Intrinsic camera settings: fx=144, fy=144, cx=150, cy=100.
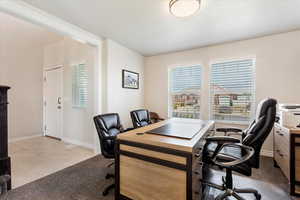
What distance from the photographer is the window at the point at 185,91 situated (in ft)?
12.2

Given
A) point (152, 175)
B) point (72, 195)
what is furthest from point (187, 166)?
point (72, 195)

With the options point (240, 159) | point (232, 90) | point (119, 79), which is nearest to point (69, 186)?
point (240, 159)

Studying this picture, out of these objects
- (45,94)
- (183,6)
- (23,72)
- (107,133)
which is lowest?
(107,133)

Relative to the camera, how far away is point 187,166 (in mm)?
1165

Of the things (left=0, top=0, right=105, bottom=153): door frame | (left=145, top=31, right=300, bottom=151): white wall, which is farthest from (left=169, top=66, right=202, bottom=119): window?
(left=0, top=0, right=105, bottom=153): door frame

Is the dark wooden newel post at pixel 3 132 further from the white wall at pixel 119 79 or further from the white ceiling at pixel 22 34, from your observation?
the white ceiling at pixel 22 34

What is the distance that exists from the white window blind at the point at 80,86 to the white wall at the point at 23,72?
1.17m

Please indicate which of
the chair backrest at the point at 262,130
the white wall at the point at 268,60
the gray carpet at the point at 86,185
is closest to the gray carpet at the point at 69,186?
the gray carpet at the point at 86,185

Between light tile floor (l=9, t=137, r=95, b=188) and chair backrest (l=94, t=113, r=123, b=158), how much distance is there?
119 cm

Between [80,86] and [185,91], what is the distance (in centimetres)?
276

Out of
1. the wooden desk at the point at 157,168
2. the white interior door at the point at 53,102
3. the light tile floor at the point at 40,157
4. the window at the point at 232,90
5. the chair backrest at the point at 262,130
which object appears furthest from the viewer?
the white interior door at the point at 53,102

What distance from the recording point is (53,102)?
4.28m

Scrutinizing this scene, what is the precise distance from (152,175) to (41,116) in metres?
4.67

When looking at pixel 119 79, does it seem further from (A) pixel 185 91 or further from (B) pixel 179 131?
(B) pixel 179 131
